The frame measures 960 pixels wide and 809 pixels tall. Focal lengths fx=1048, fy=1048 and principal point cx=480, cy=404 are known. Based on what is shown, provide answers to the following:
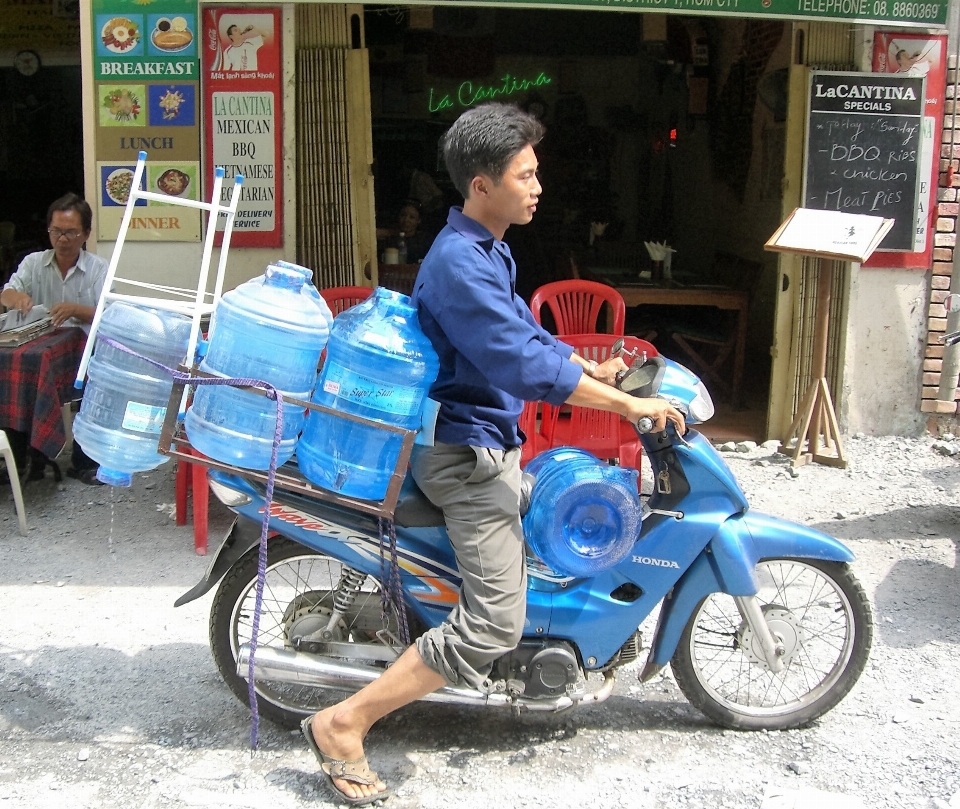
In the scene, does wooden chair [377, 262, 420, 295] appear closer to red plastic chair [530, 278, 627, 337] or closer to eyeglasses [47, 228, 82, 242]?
red plastic chair [530, 278, 627, 337]

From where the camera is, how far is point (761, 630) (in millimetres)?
3252

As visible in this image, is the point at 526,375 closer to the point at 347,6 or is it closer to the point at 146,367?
the point at 146,367

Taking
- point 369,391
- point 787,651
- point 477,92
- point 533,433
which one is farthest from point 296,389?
point 477,92

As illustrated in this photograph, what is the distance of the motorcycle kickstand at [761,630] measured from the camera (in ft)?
10.6

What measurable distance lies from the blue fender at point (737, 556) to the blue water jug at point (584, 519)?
272mm

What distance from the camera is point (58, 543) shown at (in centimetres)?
500

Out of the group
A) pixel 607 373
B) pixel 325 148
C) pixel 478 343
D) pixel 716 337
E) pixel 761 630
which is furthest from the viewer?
pixel 716 337

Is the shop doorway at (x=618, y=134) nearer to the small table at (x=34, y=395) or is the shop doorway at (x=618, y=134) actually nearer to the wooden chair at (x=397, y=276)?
the wooden chair at (x=397, y=276)

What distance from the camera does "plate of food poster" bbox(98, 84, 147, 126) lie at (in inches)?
231

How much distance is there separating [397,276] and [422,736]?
14.1 feet

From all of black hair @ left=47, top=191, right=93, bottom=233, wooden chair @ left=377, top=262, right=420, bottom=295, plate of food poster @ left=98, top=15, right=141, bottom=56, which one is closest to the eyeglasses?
black hair @ left=47, top=191, right=93, bottom=233

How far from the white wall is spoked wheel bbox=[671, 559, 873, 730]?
333 centimetres

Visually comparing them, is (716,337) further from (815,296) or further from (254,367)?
(254,367)

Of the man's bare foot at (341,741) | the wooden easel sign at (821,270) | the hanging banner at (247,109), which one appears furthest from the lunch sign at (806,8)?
the man's bare foot at (341,741)
